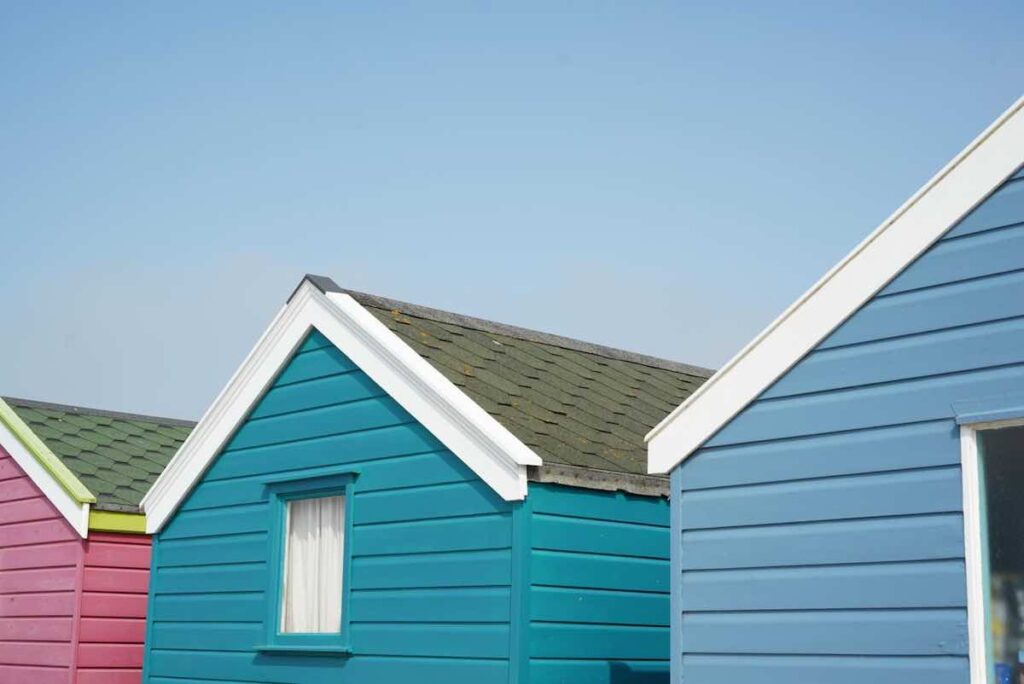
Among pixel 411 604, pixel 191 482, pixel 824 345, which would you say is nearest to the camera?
pixel 824 345

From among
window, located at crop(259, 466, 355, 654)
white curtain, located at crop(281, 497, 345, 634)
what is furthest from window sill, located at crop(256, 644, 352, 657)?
white curtain, located at crop(281, 497, 345, 634)

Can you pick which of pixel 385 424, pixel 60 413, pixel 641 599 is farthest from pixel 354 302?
pixel 60 413

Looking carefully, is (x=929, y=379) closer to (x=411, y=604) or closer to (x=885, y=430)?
(x=885, y=430)

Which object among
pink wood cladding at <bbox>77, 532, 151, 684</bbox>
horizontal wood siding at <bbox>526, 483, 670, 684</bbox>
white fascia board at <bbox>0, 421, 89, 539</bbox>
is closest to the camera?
horizontal wood siding at <bbox>526, 483, 670, 684</bbox>

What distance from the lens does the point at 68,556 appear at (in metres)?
13.5

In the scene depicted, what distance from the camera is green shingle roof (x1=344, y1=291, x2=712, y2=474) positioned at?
386 inches

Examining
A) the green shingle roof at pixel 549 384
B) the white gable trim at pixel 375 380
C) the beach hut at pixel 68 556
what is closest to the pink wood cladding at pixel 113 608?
the beach hut at pixel 68 556

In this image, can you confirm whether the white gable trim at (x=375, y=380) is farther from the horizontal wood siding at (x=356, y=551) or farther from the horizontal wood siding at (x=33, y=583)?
the horizontal wood siding at (x=33, y=583)

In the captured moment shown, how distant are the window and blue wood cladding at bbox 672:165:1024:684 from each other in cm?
330

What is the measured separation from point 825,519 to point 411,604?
343 centimetres

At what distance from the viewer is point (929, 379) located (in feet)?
23.4

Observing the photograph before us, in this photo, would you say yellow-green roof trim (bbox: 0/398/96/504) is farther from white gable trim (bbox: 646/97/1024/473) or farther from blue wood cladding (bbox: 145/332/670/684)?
white gable trim (bbox: 646/97/1024/473)

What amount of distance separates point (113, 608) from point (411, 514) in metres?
4.92

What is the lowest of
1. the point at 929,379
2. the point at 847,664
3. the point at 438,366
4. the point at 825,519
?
the point at 847,664
